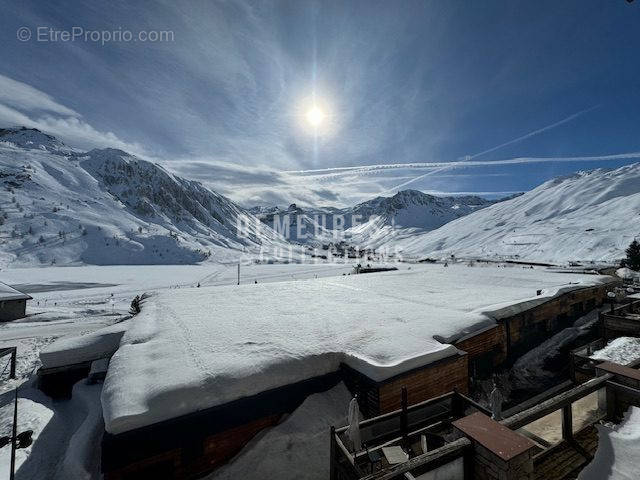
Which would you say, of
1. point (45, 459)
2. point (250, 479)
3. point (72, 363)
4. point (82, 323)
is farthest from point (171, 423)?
point (82, 323)

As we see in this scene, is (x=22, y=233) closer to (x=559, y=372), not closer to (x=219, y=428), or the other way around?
(x=219, y=428)

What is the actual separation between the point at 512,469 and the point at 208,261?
90.4 m

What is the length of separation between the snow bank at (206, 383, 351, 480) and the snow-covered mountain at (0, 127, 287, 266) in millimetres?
84304

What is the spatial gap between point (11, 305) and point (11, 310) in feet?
1.25

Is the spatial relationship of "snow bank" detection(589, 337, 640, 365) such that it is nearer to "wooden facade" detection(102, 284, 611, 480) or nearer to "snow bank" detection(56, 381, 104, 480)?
"wooden facade" detection(102, 284, 611, 480)

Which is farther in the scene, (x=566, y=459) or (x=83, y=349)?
(x=83, y=349)

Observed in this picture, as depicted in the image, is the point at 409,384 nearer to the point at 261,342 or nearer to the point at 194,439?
the point at 261,342

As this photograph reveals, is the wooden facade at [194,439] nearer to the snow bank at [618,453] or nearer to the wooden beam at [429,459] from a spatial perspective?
the wooden beam at [429,459]

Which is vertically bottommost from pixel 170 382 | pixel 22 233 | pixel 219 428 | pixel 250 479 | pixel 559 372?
pixel 559 372

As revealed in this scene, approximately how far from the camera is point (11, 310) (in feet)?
73.8

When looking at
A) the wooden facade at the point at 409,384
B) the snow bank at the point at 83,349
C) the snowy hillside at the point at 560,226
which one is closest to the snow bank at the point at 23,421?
the snow bank at the point at 83,349

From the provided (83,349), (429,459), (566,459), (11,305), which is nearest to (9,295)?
(11,305)

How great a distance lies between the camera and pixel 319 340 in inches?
312

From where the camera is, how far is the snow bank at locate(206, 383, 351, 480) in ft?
19.0
